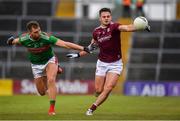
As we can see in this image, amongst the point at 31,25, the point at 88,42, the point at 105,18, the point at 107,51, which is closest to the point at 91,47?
the point at 107,51

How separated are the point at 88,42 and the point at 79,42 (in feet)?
1.37

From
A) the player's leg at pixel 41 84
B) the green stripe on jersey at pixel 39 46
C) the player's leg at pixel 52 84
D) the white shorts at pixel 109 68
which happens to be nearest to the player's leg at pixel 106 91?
the white shorts at pixel 109 68

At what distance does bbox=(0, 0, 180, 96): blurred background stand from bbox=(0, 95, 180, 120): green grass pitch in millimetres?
7285

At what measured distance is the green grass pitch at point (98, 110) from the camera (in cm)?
1823

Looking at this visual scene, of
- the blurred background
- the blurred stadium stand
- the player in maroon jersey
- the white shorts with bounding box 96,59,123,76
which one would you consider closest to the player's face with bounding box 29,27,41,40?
the player in maroon jersey

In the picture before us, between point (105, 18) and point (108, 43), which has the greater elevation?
point (105, 18)

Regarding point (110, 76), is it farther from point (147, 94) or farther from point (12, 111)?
point (147, 94)

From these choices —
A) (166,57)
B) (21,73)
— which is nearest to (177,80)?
(166,57)

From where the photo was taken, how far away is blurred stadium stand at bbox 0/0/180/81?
35.9 meters

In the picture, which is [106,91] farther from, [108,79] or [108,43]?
[108,43]

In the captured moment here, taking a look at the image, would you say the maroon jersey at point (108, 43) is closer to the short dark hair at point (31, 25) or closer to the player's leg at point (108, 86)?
the player's leg at point (108, 86)

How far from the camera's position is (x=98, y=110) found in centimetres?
2114

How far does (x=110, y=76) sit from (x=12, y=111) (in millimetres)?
3009

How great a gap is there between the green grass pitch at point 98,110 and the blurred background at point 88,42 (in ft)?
23.9
